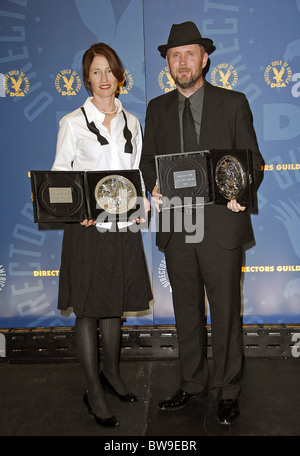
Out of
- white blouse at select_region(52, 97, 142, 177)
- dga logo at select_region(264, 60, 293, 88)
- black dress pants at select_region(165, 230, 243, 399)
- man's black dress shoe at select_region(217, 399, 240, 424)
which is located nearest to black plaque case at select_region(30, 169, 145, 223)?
white blouse at select_region(52, 97, 142, 177)

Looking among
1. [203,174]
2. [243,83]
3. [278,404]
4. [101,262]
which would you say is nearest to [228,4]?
[243,83]

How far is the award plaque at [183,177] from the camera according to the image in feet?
7.48

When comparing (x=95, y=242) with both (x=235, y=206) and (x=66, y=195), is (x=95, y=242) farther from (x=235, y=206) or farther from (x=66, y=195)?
(x=235, y=206)

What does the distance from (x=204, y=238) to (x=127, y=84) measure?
135cm

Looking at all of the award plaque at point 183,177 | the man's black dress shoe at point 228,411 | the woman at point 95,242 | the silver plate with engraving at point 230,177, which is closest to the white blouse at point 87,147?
the woman at point 95,242

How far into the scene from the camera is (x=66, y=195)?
2.30 meters

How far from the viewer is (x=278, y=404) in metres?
2.50

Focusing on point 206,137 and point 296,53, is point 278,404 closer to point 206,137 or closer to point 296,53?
point 206,137

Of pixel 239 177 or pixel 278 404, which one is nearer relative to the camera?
pixel 239 177

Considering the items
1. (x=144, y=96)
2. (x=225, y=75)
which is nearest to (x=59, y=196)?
(x=144, y=96)

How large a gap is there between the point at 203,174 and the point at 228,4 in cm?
145

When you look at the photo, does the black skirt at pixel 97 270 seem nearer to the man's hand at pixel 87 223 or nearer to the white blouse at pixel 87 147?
the man's hand at pixel 87 223

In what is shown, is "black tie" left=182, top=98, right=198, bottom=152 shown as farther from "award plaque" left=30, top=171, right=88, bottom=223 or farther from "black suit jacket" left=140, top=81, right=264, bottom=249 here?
"award plaque" left=30, top=171, right=88, bottom=223

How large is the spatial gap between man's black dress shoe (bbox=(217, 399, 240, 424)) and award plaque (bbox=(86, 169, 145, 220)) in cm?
113
